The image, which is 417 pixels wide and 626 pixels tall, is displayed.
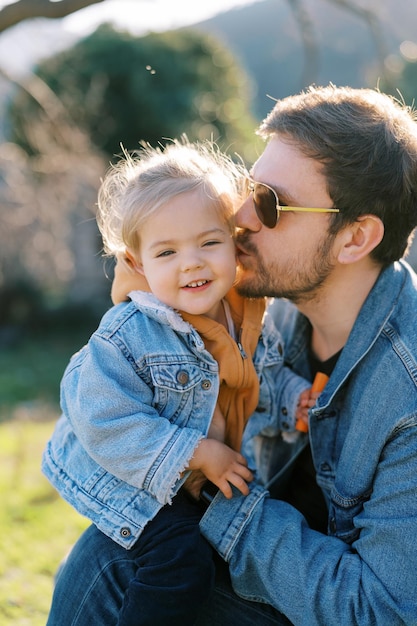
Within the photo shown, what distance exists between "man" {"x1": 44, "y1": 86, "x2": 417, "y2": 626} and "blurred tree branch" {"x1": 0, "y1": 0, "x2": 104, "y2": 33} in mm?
1440

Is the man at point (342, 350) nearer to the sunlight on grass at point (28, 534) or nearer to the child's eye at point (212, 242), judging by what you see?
the child's eye at point (212, 242)

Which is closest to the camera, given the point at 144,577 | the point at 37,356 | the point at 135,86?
the point at 144,577

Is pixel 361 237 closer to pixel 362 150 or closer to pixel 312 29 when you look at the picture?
pixel 362 150

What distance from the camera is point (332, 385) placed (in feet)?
8.84

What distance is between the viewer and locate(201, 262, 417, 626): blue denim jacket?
2215mm

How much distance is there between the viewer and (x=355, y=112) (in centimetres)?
286

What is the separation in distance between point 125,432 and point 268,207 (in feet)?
3.45

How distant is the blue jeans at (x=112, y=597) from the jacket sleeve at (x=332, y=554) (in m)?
0.07

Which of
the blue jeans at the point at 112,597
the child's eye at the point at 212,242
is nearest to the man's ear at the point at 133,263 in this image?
the child's eye at the point at 212,242

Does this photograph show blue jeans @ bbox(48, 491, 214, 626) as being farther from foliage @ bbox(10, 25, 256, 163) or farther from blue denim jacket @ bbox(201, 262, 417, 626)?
foliage @ bbox(10, 25, 256, 163)

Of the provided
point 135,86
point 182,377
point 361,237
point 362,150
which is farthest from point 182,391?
point 135,86

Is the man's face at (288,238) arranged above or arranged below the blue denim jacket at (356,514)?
above

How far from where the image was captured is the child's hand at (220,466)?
2.39 m

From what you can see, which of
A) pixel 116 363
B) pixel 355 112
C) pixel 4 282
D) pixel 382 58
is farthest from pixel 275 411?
pixel 4 282
